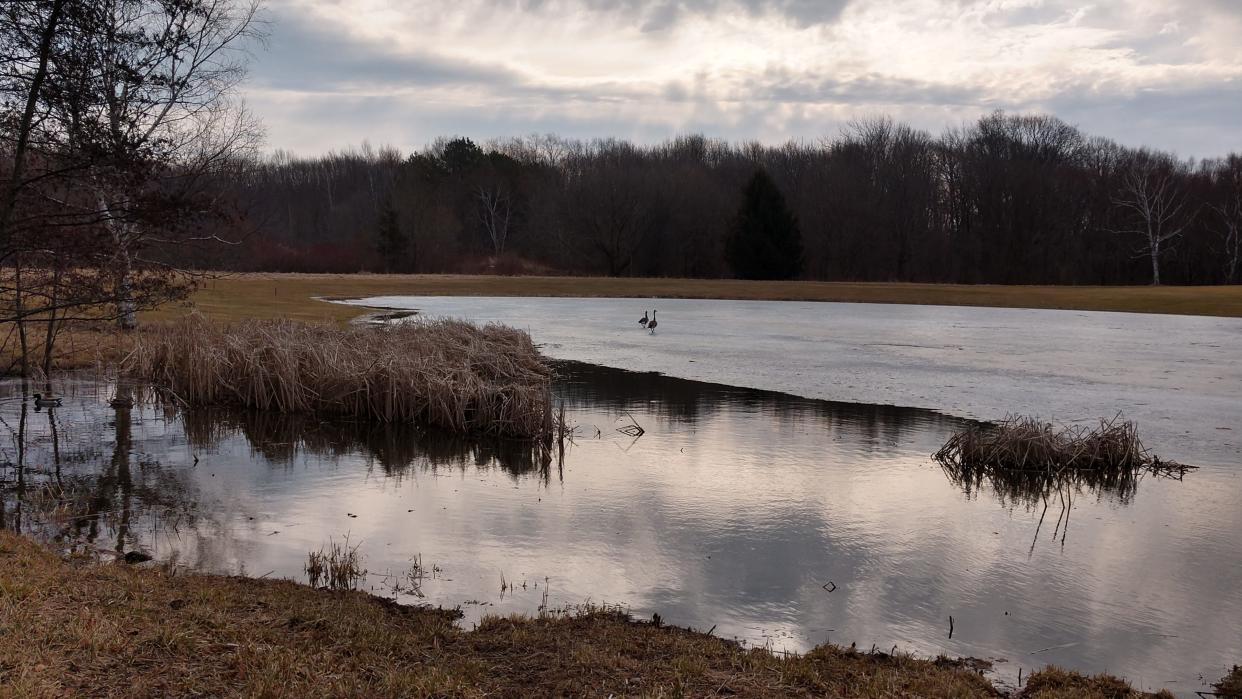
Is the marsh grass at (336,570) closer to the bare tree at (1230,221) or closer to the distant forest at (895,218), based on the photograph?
the distant forest at (895,218)

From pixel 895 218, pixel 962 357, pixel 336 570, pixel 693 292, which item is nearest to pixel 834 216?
pixel 895 218

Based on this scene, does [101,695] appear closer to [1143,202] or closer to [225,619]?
[225,619]

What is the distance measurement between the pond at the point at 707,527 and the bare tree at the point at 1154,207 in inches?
1971

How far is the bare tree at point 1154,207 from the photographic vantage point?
5525 cm

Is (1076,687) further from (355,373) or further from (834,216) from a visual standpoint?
(834,216)

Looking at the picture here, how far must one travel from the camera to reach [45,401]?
13539 mm

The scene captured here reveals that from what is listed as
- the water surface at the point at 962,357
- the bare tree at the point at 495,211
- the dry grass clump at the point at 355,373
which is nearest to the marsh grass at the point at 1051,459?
the water surface at the point at 962,357

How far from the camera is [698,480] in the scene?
972 cm

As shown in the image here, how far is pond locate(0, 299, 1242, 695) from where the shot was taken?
6.04 metres

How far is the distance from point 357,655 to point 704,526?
3.97 m

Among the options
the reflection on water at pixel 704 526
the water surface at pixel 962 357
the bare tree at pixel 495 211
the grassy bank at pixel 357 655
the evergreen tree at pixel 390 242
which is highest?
the bare tree at pixel 495 211

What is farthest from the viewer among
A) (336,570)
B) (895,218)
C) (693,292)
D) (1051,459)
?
(895,218)

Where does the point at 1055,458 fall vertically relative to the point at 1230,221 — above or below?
below

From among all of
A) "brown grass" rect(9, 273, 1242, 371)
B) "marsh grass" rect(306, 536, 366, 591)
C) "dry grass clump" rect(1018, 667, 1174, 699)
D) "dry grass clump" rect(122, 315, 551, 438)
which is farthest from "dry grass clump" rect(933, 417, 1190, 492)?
"brown grass" rect(9, 273, 1242, 371)
